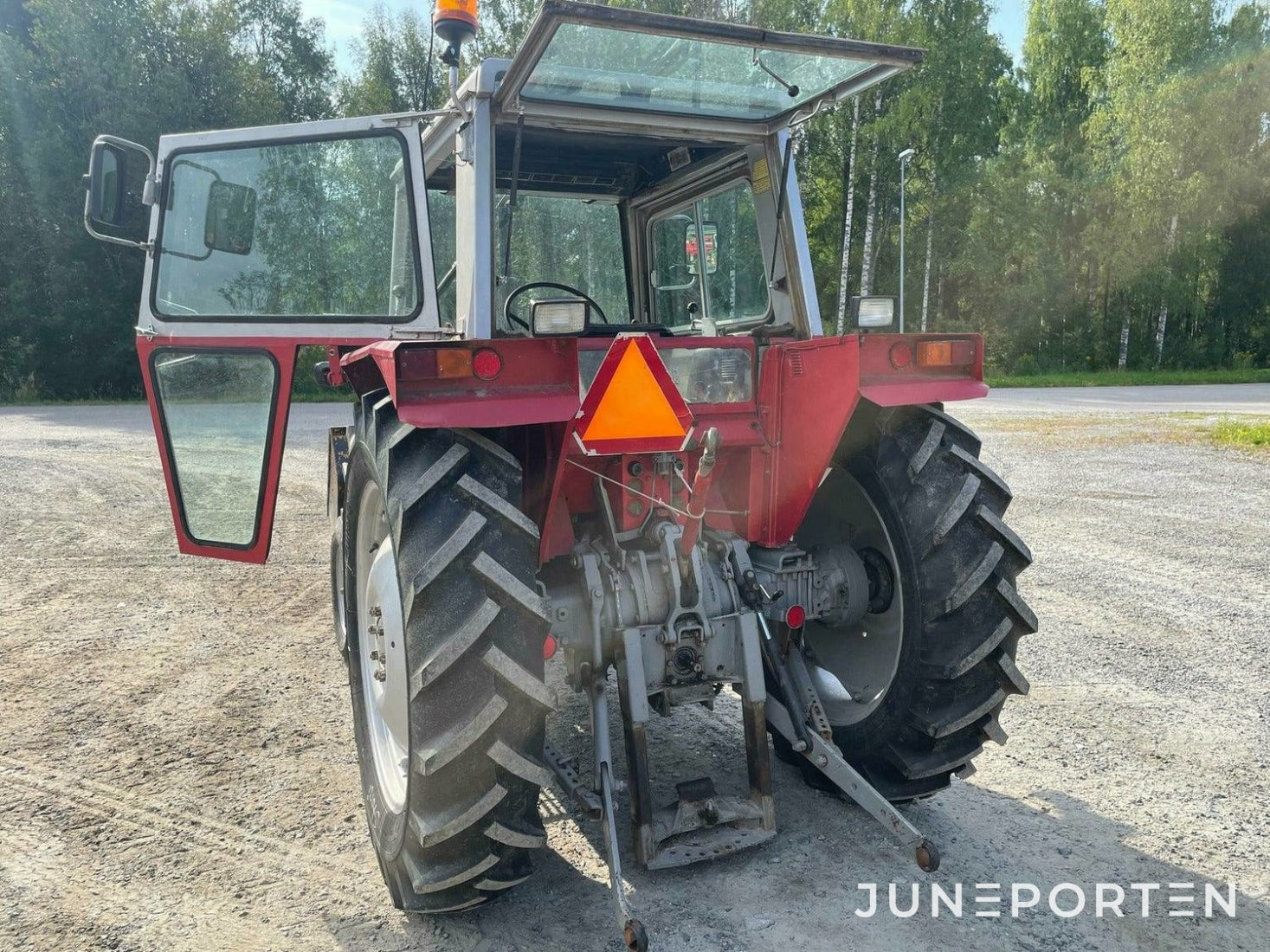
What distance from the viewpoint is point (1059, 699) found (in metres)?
3.93

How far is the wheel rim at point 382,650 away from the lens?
8.45 ft

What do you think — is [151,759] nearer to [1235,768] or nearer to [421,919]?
[421,919]

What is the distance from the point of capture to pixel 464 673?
2.22 m

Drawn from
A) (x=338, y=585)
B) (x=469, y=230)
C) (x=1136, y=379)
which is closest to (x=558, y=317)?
(x=469, y=230)

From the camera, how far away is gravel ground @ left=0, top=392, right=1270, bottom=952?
7.94 feet

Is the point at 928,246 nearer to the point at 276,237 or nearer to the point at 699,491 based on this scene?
the point at 276,237

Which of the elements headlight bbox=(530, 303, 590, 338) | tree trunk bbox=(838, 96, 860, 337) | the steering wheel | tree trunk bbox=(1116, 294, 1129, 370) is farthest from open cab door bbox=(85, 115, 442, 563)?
tree trunk bbox=(1116, 294, 1129, 370)

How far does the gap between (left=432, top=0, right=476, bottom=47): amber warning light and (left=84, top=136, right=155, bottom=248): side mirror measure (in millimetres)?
1269

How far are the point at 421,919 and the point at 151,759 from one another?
1567 millimetres

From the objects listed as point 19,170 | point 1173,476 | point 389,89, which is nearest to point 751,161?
point 1173,476

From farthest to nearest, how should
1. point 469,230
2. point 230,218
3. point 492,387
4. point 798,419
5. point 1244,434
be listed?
point 1244,434
point 230,218
point 469,230
point 798,419
point 492,387

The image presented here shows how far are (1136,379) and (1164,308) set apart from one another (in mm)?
5697

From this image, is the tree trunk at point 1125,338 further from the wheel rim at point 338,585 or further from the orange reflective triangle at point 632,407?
the orange reflective triangle at point 632,407

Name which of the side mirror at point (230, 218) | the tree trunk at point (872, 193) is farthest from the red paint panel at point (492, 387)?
the tree trunk at point (872, 193)
